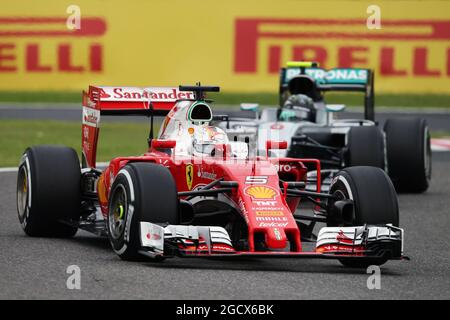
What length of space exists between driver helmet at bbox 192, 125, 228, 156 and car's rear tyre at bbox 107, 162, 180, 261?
1.09 metres

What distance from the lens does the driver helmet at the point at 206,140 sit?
10852 mm

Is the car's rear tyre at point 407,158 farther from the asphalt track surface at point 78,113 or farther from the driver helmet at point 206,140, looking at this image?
the asphalt track surface at point 78,113

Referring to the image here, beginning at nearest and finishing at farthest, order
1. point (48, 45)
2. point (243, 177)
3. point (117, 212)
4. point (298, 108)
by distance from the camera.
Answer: point (243, 177)
point (117, 212)
point (298, 108)
point (48, 45)

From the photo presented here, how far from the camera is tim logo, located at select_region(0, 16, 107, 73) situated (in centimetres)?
3002

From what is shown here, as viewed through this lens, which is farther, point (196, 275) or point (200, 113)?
point (200, 113)

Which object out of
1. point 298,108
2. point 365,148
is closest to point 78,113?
point 298,108

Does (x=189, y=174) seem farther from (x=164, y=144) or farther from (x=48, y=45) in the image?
(x=48, y=45)

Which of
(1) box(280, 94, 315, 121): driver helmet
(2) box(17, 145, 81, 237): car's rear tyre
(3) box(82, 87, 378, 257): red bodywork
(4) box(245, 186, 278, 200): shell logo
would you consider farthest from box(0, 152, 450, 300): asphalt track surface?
(1) box(280, 94, 315, 121): driver helmet

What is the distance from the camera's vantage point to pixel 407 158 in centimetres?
1711

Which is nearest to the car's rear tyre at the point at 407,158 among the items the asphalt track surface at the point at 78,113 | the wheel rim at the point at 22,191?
the wheel rim at the point at 22,191

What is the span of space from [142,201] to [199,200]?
42.1 inches

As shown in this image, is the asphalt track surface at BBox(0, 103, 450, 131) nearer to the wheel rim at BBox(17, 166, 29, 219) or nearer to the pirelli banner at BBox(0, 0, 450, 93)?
the pirelli banner at BBox(0, 0, 450, 93)
